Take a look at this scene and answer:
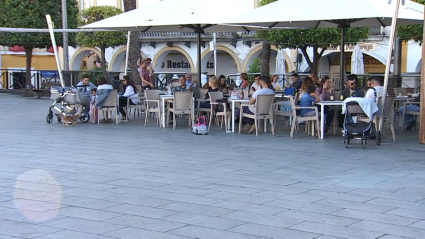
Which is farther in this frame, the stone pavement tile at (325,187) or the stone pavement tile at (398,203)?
the stone pavement tile at (325,187)

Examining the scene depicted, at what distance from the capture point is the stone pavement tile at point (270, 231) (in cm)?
521

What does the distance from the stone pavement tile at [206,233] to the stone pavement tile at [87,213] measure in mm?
839

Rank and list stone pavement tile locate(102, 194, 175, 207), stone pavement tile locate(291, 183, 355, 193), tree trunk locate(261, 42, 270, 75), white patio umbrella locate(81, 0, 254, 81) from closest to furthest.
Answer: stone pavement tile locate(102, 194, 175, 207) < stone pavement tile locate(291, 183, 355, 193) < white patio umbrella locate(81, 0, 254, 81) < tree trunk locate(261, 42, 270, 75)

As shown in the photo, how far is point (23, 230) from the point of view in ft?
17.7

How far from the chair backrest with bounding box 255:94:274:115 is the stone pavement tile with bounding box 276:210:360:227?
6.01 meters

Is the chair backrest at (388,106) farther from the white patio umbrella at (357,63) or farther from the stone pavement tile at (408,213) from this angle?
the white patio umbrella at (357,63)

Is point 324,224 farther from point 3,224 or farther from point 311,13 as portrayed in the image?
point 311,13

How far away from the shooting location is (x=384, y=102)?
35.7 feet

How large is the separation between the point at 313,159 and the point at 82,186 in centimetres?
358

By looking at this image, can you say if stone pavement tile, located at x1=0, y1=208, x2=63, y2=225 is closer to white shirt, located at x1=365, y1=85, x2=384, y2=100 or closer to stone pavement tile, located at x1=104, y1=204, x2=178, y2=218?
stone pavement tile, located at x1=104, y1=204, x2=178, y2=218

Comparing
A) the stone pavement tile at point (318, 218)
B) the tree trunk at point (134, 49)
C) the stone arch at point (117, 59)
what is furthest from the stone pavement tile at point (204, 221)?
the stone arch at point (117, 59)

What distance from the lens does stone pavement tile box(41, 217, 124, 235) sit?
5.38m

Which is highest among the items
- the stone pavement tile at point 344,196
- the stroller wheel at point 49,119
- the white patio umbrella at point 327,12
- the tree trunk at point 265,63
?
the white patio umbrella at point 327,12

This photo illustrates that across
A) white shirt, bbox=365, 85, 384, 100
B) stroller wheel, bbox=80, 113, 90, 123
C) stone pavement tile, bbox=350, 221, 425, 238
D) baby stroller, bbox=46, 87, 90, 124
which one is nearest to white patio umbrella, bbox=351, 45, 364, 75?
white shirt, bbox=365, 85, 384, 100
